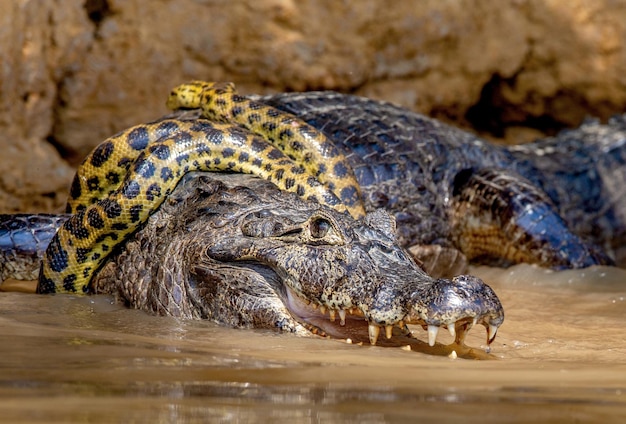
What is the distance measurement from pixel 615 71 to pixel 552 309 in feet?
12.7

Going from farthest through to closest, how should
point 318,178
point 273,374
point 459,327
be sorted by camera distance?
point 318,178, point 459,327, point 273,374

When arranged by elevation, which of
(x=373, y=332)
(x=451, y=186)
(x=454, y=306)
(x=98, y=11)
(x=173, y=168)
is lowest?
(x=373, y=332)

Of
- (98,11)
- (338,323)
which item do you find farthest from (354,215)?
(98,11)

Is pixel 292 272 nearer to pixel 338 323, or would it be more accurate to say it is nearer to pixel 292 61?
pixel 338 323

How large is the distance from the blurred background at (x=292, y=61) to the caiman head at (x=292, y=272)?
2470mm

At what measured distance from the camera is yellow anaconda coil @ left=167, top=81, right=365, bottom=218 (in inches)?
225

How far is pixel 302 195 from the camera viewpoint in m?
5.35

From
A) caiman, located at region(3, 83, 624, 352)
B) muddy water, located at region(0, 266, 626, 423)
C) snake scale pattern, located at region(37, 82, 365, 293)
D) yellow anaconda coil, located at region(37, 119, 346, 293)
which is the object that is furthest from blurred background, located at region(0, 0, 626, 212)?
muddy water, located at region(0, 266, 626, 423)

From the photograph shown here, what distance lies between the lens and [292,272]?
4.16 metres

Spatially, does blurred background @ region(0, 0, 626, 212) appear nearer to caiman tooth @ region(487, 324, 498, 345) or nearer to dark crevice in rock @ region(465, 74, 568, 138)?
dark crevice in rock @ region(465, 74, 568, 138)

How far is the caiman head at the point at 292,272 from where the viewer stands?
365 cm

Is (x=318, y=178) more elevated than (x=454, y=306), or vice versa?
(x=318, y=178)

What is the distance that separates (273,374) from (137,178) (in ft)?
7.53

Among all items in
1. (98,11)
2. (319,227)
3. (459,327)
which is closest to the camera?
(459,327)
